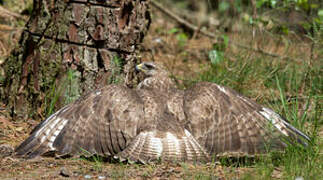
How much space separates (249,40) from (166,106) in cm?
270

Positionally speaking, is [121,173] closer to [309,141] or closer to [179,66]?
[309,141]

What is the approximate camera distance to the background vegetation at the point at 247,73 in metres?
4.54

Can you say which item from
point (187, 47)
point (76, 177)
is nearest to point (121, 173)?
point (76, 177)

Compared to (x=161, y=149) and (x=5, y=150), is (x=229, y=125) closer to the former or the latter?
(x=161, y=149)

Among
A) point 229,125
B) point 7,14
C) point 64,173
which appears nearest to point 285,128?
point 229,125

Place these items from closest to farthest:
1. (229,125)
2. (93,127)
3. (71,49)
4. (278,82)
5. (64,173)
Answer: (64,173) → (93,127) → (229,125) → (71,49) → (278,82)

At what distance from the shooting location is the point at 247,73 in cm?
671

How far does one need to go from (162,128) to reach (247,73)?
89.5 inches

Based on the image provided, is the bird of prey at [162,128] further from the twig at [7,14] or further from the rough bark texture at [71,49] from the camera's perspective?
the twig at [7,14]

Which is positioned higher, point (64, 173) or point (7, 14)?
point (7, 14)

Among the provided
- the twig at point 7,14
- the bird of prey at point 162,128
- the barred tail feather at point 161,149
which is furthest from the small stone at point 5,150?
the twig at point 7,14

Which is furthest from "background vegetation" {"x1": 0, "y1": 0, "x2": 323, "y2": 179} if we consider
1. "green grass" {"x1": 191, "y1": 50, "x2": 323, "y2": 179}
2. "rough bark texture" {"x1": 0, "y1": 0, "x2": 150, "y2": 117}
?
"rough bark texture" {"x1": 0, "y1": 0, "x2": 150, "y2": 117}

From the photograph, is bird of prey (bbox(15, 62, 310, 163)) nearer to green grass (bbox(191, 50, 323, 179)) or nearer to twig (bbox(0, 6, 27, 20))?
green grass (bbox(191, 50, 323, 179))

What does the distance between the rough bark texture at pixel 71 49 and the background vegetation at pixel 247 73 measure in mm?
138
